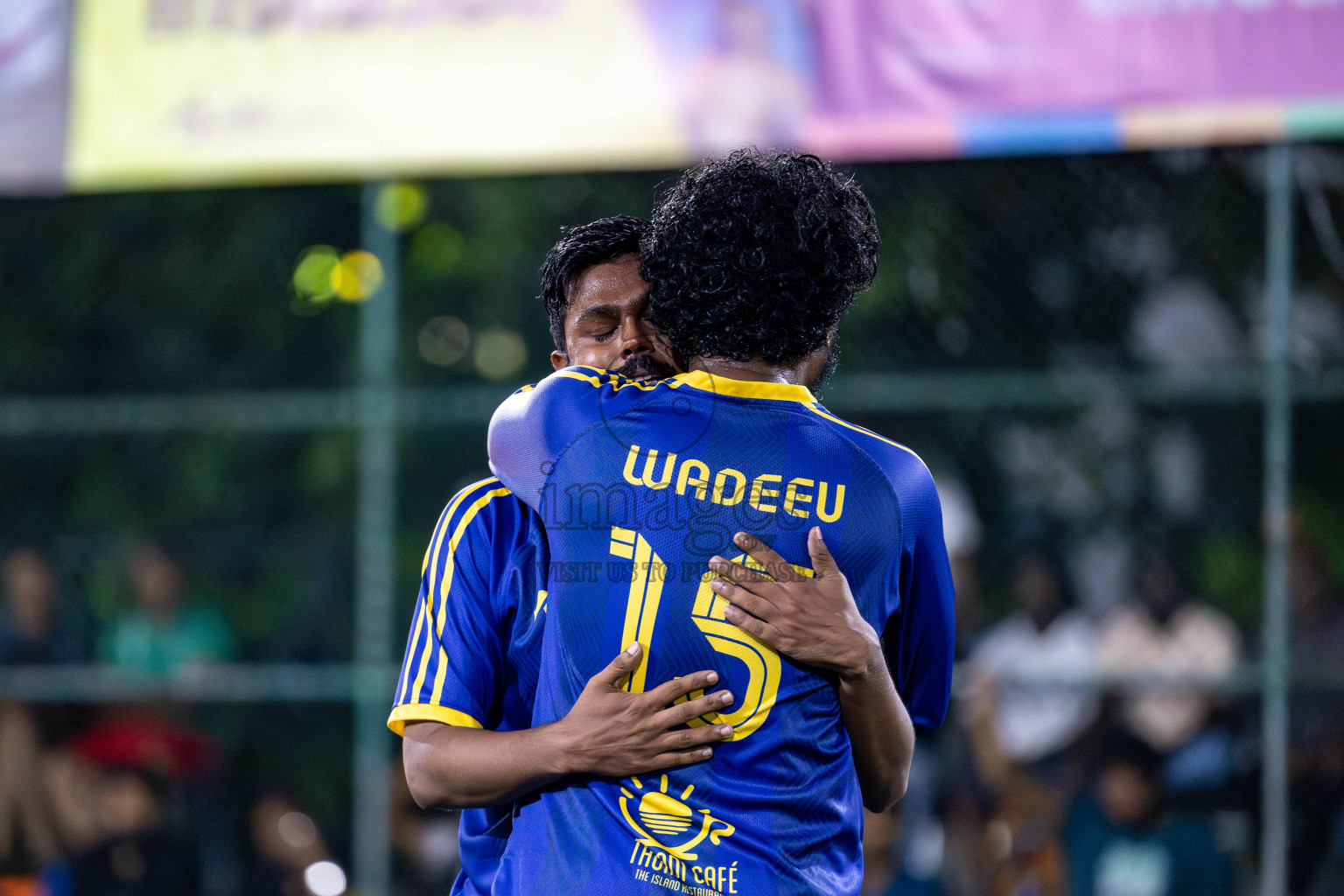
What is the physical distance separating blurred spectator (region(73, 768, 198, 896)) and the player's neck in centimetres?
492

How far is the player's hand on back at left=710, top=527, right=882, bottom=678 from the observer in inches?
70.2

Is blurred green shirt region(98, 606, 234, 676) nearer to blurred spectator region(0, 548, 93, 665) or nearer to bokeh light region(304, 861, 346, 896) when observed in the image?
blurred spectator region(0, 548, 93, 665)

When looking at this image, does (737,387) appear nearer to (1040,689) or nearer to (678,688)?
(678,688)

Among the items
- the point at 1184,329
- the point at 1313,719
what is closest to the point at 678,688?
the point at 1313,719

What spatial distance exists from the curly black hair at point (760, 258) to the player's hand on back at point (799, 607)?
30cm

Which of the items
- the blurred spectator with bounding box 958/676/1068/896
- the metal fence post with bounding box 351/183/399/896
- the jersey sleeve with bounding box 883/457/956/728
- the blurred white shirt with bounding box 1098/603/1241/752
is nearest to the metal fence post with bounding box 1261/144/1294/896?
the blurred white shirt with bounding box 1098/603/1241/752

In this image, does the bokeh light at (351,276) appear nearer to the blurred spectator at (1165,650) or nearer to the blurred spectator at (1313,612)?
the blurred spectator at (1165,650)

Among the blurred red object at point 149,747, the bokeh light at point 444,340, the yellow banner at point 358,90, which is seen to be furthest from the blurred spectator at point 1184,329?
the blurred red object at point 149,747

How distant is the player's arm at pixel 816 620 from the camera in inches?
70.3

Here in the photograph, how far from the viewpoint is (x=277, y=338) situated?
692cm

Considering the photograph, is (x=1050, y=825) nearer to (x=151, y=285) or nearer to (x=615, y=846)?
(x=615, y=846)

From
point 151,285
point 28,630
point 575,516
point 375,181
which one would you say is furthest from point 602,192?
point 575,516

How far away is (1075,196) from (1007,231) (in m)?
0.34

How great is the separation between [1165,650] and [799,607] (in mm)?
3829
